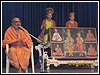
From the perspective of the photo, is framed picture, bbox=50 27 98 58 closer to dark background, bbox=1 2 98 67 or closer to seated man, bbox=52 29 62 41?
seated man, bbox=52 29 62 41

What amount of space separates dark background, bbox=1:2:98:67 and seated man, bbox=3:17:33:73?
10 cm

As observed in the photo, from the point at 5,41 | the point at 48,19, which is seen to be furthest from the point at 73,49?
the point at 5,41

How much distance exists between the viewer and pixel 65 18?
304 inches

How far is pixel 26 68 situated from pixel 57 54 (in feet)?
2.30

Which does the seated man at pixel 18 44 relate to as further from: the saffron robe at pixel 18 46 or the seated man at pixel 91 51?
the seated man at pixel 91 51

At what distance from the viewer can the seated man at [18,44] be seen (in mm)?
7598

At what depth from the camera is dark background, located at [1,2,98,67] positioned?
7617 millimetres

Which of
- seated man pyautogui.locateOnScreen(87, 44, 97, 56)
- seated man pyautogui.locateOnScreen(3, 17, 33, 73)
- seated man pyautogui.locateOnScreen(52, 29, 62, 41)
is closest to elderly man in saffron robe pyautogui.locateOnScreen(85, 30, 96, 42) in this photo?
seated man pyautogui.locateOnScreen(87, 44, 97, 56)

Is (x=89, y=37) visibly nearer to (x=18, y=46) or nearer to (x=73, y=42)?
(x=73, y=42)

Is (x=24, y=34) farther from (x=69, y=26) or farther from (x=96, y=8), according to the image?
(x=96, y=8)

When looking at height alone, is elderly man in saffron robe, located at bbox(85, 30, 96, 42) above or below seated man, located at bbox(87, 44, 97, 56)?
above

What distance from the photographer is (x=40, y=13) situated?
768cm

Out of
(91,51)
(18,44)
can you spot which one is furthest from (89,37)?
(18,44)

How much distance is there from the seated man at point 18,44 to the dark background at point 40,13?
102 mm
